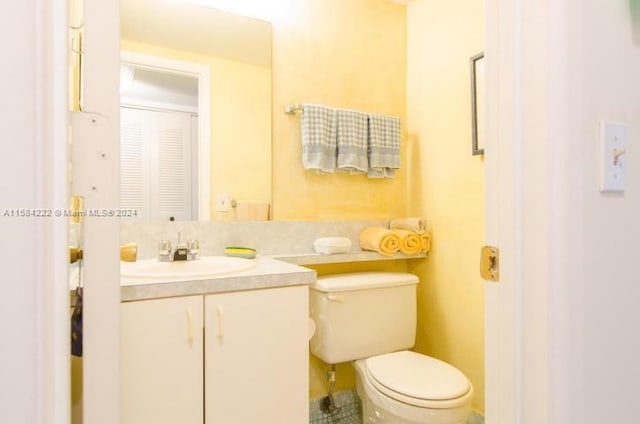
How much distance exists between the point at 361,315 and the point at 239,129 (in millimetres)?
1024

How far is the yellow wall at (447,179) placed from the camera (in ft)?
5.59

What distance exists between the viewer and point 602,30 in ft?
2.01

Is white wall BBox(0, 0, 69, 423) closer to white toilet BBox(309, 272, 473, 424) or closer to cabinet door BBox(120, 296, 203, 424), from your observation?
cabinet door BBox(120, 296, 203, 424)

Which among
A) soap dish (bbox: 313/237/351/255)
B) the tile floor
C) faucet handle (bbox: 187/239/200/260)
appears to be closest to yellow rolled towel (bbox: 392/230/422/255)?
soap dish (bbox: 313/237/351/255)

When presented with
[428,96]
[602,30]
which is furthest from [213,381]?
[428,96]

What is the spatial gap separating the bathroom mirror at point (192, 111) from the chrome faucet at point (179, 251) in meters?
0.14

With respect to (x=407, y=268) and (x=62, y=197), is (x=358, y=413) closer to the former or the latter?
(x=407, y=268)

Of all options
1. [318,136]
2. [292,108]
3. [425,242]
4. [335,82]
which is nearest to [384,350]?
[425,242]

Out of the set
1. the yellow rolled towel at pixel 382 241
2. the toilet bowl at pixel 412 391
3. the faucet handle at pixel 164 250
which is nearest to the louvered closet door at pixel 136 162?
the faucet handle at pixel 164 250

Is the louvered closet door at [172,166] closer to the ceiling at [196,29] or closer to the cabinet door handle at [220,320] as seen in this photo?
the ceiling at [196,29]

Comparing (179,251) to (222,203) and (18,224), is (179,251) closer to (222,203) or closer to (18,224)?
(222,203)

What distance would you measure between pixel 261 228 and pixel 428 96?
3.74ft

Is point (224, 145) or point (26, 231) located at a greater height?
A: point (224, 145)

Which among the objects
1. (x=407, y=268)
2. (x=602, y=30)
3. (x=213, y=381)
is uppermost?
(x=602, y=30)
